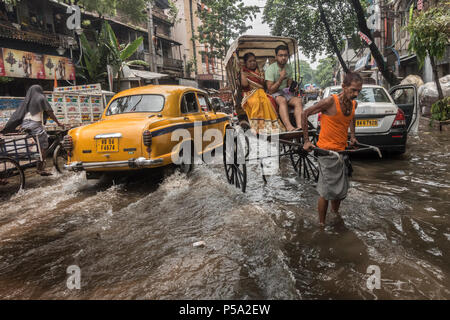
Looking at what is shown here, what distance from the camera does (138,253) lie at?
3.18m

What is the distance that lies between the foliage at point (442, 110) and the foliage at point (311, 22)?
9993 mm

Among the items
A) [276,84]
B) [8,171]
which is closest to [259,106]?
[276,84]

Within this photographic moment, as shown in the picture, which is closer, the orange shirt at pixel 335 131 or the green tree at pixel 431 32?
the orange shirt at pixel 335 131

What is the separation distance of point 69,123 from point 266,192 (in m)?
6.56

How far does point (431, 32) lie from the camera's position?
868 centimetres

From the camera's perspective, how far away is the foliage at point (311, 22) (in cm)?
1894

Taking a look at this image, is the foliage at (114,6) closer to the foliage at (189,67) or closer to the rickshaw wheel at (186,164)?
the rickshaw wheel at (186,164)

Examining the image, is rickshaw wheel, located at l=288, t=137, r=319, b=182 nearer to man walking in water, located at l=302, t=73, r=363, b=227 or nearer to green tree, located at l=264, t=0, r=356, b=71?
man walking in water, located at l=302, t=73, r=363, b=227

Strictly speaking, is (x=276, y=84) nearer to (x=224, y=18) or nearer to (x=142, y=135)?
(x=142, y=135)

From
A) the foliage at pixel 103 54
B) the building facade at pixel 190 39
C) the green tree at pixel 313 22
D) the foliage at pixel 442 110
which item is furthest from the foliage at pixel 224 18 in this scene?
the foliage at pixel 442 110

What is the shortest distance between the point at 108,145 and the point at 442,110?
10544 millimetres

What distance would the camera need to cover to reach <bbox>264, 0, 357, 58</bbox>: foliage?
62.1 ft

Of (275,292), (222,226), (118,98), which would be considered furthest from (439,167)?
(118,98)

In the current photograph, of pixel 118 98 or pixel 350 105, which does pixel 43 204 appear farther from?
pixel 350 105
